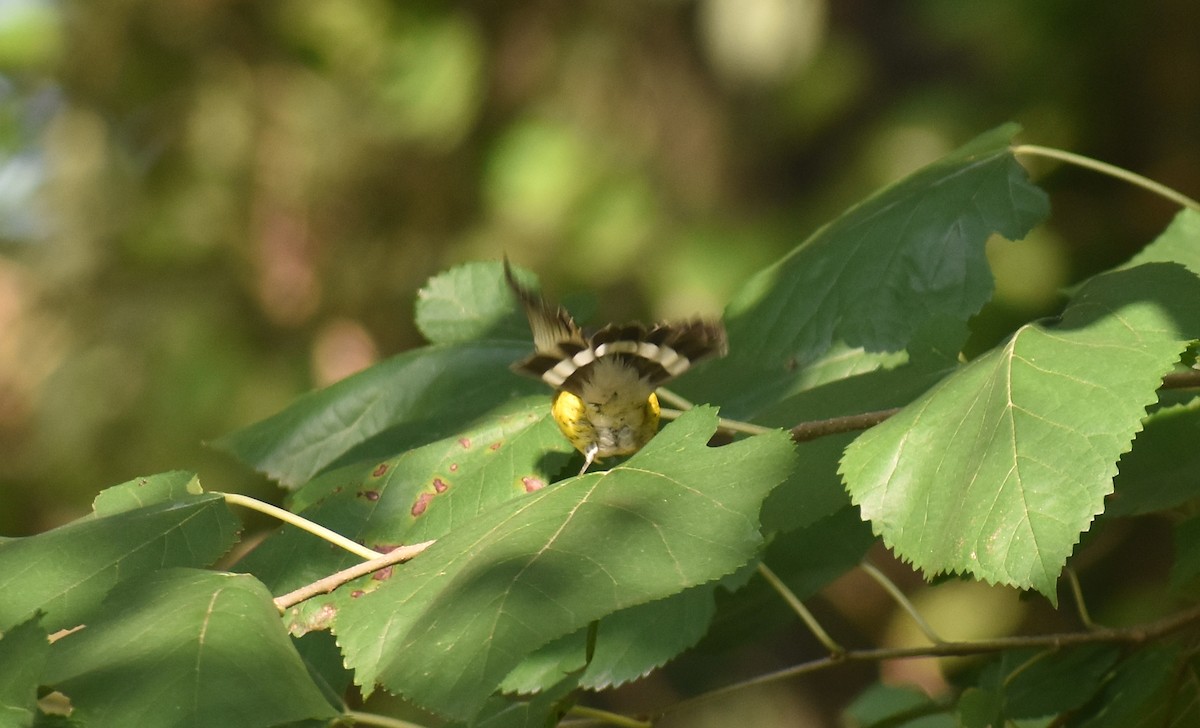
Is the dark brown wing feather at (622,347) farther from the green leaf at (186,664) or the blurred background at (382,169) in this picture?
the blurred background at (382,169)

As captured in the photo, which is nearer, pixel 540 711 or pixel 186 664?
pixel 186 664

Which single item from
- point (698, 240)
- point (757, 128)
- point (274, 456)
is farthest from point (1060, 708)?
point (757, 128)

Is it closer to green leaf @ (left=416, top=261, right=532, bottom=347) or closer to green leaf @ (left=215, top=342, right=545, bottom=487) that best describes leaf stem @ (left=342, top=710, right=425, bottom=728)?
green leaf @ (left=215, top=342, right=545, bottom=487)

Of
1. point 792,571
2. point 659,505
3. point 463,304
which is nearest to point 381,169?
point 463,304

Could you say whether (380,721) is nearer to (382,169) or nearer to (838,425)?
(838,425)

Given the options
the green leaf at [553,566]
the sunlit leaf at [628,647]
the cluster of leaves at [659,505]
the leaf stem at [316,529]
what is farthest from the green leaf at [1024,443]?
the leaf stem at [316,529]

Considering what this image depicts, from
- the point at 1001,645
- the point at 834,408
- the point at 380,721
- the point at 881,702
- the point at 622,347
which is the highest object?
the point at 622,347

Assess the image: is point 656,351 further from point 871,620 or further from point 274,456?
point 871,620

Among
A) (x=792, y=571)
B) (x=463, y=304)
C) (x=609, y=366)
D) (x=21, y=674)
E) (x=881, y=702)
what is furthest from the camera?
(x=881, y=702)
